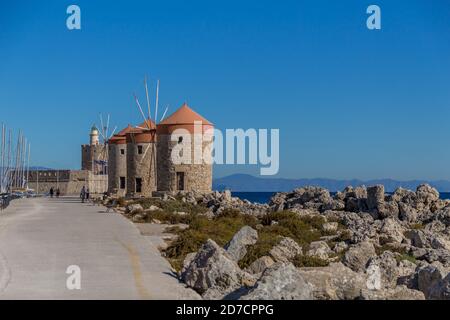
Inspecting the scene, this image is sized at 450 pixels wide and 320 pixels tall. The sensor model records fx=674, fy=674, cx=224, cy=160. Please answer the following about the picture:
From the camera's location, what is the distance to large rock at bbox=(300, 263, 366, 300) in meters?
7.61

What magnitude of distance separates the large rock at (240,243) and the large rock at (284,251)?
50 cm

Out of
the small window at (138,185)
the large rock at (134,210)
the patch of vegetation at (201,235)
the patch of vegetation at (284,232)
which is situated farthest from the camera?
the small window at (138,185)

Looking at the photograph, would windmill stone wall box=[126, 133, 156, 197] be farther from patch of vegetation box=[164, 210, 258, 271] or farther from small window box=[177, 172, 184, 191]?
patch of vegetation box=[164, 210, 258, 271]

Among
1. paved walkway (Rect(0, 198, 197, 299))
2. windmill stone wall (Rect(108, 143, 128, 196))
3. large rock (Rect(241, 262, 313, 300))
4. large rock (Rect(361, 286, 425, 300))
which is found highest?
windmill stone wall (Rect(108, 143, 128, 196))

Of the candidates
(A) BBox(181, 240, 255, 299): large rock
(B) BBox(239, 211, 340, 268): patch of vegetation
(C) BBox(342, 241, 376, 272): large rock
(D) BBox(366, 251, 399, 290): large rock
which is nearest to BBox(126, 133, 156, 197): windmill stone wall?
(B) BBox(239, 211, 340, 268): patch of vegetation

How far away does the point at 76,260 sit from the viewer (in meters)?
10.5

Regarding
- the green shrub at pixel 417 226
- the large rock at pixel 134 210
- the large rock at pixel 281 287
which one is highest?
the large rock at pixel 281 287

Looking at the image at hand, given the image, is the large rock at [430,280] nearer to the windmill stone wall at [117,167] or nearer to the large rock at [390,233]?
the large rock at [390,233]

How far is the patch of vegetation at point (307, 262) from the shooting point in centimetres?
1066

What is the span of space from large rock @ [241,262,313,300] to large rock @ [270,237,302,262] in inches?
149

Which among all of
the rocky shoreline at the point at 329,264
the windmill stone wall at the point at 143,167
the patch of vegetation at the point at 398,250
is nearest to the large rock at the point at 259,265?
the rocky shoreline at the point at 329,264

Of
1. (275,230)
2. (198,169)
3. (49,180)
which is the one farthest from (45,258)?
(49,180)

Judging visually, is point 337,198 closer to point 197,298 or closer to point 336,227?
point 336,227
